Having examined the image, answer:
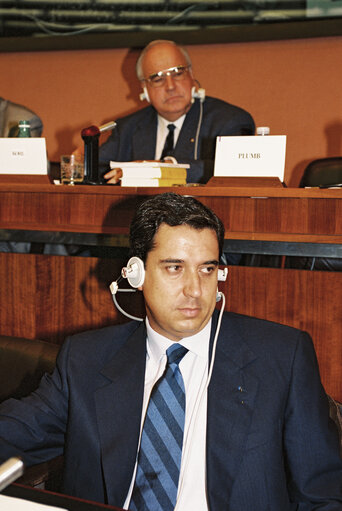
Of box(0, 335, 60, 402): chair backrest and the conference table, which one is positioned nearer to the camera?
box(0, 335, 60, 402): chair backrest

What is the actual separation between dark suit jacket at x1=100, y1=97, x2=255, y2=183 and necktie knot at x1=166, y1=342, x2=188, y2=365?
65.3 inches

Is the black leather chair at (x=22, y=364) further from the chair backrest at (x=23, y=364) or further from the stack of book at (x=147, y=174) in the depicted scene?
the stack of book at (x=147, y=174)

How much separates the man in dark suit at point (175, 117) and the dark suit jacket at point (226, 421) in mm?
1796

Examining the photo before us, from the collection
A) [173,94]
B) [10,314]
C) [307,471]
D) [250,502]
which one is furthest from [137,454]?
[173,94]

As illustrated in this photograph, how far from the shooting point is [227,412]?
4.09ft

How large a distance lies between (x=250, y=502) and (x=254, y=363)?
29cm

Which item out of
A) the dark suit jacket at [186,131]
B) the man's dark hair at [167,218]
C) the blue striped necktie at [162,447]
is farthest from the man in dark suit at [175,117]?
the blue striped necktie at [162,447]

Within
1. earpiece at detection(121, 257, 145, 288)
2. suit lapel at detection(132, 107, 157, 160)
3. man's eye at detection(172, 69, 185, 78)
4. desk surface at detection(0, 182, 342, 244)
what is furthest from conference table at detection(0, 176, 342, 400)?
man's eye at detection(172, 69, 185, 78)

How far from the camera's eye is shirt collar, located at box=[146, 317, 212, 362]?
1353 mm

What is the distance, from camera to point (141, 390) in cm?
133

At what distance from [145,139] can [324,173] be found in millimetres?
1054

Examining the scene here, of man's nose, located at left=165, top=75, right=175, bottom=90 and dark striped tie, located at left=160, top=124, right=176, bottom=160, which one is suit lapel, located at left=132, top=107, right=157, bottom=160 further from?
man's nose, located at left=165, top=75, right=175, bottom=90

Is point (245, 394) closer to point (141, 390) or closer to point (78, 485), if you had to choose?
point (141, 390)

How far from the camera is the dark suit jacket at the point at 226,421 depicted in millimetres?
1189
